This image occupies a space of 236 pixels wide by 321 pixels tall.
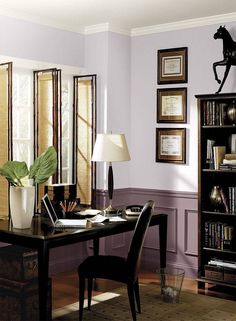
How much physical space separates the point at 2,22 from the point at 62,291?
2.50m

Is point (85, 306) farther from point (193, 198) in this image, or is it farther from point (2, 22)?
point (2, 22)

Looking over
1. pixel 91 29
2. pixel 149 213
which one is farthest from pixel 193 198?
pixel 91 29

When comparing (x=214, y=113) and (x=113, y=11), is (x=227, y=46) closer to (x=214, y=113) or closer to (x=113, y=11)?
(x=214, y=113)

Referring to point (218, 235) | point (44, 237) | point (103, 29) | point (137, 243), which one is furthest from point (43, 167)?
point (103, 29)

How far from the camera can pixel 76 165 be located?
5.75 m

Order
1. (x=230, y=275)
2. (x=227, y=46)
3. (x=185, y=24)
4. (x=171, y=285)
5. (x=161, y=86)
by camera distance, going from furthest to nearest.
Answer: (x=161, y=86), (x=185, y=24), (x=227, y=46), (x=230, y=275), (x=171, y=285)

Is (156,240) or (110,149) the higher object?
(110,149)

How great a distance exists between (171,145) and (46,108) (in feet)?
4.42

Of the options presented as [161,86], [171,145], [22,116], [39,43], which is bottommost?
[171,145]

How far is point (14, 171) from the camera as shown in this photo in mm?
4051

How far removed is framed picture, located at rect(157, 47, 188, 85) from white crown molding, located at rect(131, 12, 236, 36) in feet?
0.74

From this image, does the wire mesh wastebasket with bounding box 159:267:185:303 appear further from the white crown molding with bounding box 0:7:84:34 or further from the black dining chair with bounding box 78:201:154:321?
the white crown molding with bounding box 0:7:84:34

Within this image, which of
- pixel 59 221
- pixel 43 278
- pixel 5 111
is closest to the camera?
pixel 43 278

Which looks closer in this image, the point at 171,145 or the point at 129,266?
the point at 129,266
